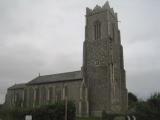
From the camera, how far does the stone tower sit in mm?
55656

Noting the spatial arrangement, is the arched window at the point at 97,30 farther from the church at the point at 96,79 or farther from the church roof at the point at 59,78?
the church roof at the point at 59,78

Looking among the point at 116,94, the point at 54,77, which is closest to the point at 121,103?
the point at 116,94

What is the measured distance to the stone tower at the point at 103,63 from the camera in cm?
5566

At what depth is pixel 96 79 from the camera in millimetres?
58219

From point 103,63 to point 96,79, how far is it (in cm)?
469

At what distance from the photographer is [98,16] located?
212 ft

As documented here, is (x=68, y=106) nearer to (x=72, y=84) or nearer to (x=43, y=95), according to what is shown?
(x=72, y=84)

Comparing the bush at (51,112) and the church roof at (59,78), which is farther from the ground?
the church roof at (59,78)

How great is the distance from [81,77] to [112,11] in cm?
2334

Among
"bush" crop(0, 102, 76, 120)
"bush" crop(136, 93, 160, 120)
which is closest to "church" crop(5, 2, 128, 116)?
"bush" crop(0, 102, 76, 120)

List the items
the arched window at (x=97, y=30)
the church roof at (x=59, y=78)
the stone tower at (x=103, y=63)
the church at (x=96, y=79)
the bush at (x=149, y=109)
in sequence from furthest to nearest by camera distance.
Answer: the arched window at (x=97, y=30) → the church roof at (x=59, y=78) → the church at (x=96, y=79) → the stone tower at (x=103, y=63) → the bush at (x=149, y=109)

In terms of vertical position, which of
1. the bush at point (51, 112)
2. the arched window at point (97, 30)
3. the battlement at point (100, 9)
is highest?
the battlement at point (100, 9)

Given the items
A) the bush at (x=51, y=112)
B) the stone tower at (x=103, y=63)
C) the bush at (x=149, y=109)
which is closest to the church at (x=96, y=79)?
the stone tower at (x=103, y=63)

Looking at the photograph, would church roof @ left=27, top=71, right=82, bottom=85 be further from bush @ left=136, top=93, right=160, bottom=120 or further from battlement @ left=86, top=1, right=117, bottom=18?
bush @ left=136, top=93, right=160, bottom=120
